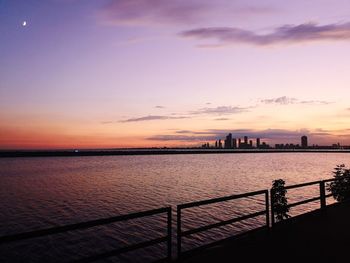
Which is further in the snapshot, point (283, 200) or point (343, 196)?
point (343, 196)

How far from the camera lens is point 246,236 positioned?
9.67 m

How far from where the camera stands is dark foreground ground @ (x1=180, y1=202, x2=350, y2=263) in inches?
311

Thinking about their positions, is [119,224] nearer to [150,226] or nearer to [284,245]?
[150,226]

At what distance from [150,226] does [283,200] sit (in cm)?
1308

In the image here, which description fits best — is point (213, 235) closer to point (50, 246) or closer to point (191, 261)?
point (50, 246)

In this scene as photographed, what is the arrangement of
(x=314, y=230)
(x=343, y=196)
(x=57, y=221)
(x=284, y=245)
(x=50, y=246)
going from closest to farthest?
(x=284, y=245) → (x=314, y=230) → (x=343, y=196) → (x=50, y=246) → (x=57, y=221)

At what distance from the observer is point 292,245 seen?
8.91m

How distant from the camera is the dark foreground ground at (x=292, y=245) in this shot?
7902mm

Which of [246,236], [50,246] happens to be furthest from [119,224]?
[246,236]

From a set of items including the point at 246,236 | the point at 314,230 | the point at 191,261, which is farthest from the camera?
the point at 314,230

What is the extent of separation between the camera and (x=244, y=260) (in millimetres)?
7738

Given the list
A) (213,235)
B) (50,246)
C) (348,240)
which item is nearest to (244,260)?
(348,240)

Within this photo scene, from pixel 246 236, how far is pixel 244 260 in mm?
1985

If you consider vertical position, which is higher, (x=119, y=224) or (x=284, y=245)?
(x=284, y=245)
